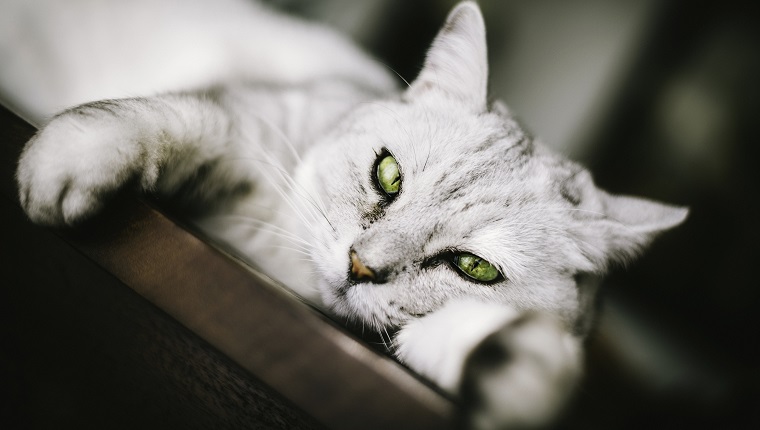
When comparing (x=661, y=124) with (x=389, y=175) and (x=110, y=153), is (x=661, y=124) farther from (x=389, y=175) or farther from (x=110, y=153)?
(x=110, y=153)

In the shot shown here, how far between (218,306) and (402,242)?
354mm

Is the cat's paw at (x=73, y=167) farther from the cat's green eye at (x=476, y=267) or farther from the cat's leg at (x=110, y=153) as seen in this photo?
the cat's green eye at (x=476, y=267)

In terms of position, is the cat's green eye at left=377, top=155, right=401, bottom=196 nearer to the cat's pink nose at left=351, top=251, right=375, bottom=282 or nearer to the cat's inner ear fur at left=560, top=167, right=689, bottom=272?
the cat's pink nose at left=351, top=251, right=375, bottom=282

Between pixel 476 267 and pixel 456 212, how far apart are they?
4.4 inches

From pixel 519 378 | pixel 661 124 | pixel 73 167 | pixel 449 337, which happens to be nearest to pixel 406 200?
pixel 449 337

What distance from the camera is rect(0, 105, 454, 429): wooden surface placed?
434mm

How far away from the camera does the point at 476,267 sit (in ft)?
2.60

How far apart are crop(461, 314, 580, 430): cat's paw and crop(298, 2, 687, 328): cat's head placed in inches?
9.2

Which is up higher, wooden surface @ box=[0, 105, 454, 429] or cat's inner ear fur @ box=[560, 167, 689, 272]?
cat's inner ear fur @ box=[560, 167, 689, 272]

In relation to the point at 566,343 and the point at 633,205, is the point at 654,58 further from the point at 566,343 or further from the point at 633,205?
the point at 566,343

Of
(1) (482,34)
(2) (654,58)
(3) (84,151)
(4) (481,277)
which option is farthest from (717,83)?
(3) (84,151)

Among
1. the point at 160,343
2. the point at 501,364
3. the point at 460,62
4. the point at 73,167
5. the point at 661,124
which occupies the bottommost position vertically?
the point at 160,343

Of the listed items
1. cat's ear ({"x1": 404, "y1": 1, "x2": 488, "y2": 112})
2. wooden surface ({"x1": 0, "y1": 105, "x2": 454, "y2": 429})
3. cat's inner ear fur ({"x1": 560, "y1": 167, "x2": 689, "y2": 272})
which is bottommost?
wooden surface ({"x1": 0, "y1": 105, "x2": 454, "y2": 429})

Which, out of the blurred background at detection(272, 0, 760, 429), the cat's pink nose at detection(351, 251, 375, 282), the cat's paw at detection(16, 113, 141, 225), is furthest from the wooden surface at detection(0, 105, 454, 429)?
the blurred background at detection(272, 0, 760, 429)
